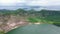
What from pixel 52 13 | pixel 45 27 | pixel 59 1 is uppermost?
pixel 59 1

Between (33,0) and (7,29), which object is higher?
(33,0)

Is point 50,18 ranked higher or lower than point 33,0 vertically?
lower

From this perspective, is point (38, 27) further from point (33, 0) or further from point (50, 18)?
point (33, 0)

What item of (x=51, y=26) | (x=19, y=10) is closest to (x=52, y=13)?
(x=51, y=26)

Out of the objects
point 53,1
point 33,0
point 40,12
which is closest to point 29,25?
point 40,12

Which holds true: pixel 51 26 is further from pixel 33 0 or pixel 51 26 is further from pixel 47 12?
pixel 33 0

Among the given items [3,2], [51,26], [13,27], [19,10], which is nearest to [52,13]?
[51,26]

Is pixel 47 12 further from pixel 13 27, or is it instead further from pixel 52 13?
pixel 13 27
